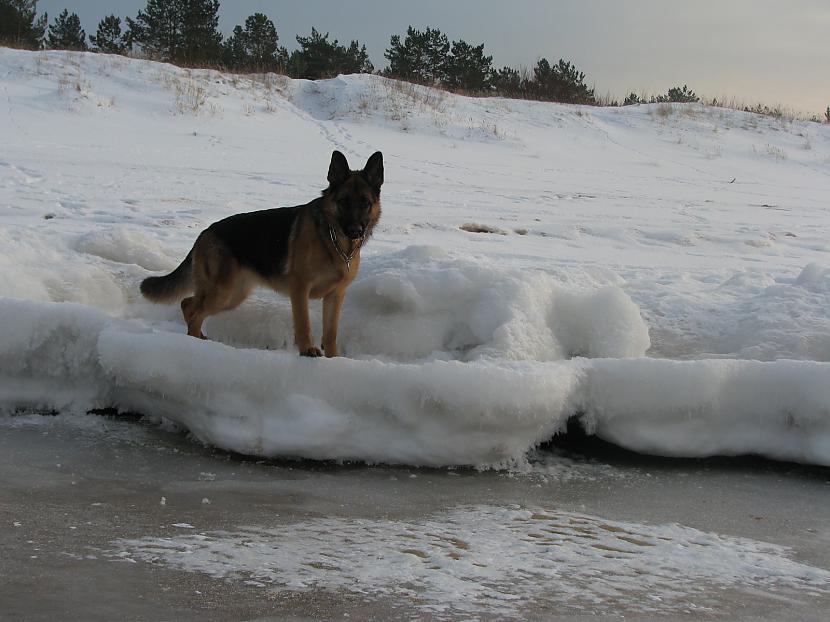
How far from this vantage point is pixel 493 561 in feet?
8.57

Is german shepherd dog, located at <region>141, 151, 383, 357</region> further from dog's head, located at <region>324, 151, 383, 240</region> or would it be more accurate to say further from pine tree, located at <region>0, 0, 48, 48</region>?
pine tree, located at <region>0, 0, 48, 48</region>

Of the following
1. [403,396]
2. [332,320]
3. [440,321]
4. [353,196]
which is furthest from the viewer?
[440,321]

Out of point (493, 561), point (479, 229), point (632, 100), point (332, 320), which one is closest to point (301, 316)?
point (332, 320)

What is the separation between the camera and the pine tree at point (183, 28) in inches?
1345

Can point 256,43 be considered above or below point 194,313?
above

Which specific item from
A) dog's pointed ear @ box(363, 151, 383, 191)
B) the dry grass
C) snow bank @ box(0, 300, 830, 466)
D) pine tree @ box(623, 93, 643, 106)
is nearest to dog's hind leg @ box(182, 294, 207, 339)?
snow bank @ box(0, 300, 830, 466)

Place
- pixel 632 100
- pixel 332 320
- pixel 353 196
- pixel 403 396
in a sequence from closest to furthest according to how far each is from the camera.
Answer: pixel 403 396 < pixel 353 196 < pixel 332 320 < pixel 632 100

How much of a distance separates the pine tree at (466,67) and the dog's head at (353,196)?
30.7 meters

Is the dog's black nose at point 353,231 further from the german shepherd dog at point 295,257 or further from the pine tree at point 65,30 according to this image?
the pine tree at point 65,30

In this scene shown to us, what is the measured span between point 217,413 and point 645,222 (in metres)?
7.26

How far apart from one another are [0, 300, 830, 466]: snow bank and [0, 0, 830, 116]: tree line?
28065mm

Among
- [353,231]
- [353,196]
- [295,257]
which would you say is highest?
[353,196]

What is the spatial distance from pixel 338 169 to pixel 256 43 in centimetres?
3462

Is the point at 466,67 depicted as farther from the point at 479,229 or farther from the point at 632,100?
the point at 479,229
